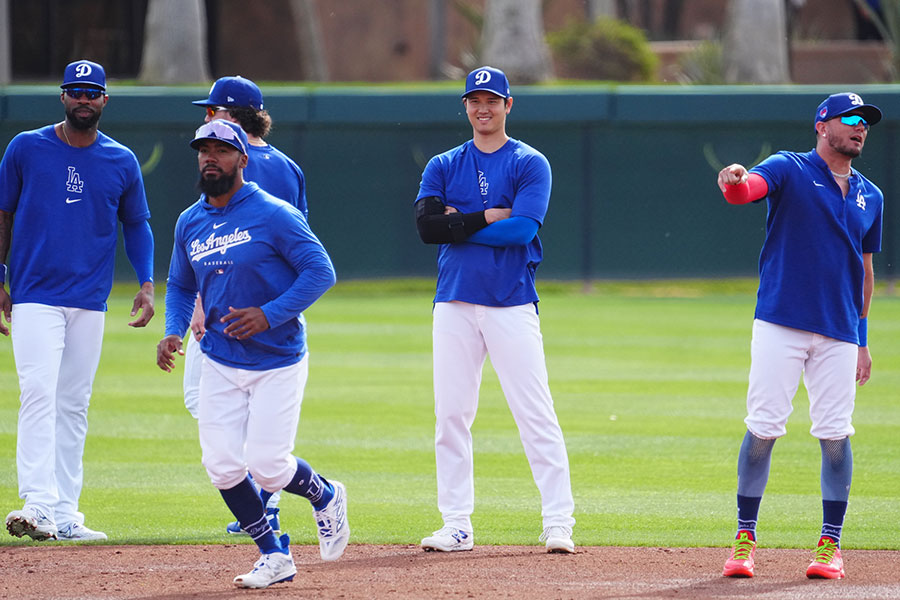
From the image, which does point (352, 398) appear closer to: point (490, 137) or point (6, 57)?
point (490, 137)

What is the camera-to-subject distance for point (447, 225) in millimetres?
6742

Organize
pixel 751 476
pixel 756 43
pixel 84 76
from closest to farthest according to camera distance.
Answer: pixel 751 476
pixel 84 76
pixel 756 43

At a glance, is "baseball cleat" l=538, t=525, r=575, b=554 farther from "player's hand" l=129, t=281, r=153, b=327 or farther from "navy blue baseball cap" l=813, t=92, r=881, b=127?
"player's hand" l=129, t=281, r=153, b=327

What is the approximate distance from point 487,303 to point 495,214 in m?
0.43

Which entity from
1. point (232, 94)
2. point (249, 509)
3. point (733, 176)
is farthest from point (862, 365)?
point (232, 94)

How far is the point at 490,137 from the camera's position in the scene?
6926 millimetres

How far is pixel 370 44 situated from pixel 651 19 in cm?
1232

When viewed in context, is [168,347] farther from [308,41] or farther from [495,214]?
[308,41]

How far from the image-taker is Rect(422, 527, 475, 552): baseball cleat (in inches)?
269

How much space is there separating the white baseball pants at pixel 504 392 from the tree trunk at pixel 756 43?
20.7 meters

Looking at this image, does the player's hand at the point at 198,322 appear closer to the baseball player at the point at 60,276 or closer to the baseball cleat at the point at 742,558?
the baseball player at the point at 60,276

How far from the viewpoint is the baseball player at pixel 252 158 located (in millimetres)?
7023

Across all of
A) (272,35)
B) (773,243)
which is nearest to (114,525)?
(773,243)

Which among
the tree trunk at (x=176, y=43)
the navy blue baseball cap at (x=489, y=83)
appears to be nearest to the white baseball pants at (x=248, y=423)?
the navy blue baseball cap at (x=489, y=83)
